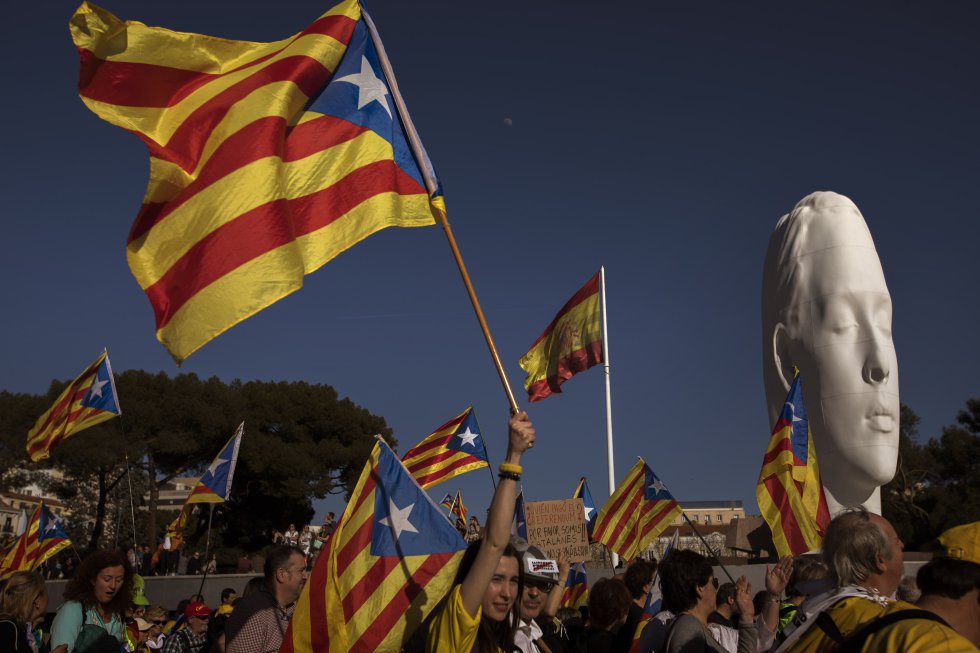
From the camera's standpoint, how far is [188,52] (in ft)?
14.9

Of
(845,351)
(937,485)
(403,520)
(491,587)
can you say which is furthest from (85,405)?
(937,485)

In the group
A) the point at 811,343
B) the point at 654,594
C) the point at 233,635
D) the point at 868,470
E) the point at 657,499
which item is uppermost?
the point at 811,343

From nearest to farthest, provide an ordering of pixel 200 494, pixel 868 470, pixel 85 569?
pixel 85 569
pixel 200 494
pixel 868 470

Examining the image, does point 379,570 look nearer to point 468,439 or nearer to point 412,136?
point 412,136

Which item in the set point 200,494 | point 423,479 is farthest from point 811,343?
point 200,494

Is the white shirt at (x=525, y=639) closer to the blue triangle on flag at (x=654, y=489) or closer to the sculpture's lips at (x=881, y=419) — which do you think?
the blue triangle on flag at (x=654, y=489)

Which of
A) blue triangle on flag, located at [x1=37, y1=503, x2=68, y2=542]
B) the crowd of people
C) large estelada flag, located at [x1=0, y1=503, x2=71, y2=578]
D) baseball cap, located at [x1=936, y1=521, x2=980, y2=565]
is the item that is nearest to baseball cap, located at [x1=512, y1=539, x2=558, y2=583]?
the crowd of people

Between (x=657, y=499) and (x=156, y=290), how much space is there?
24.4 feet

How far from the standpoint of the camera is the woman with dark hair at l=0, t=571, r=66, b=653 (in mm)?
4750

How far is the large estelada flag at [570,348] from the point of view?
13.8 m

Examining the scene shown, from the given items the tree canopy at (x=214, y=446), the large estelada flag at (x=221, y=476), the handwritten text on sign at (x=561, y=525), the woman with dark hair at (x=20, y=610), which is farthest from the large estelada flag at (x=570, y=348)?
the tree canopy at (x=214, y=446)

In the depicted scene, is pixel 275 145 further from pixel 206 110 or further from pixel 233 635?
pixel 233 635

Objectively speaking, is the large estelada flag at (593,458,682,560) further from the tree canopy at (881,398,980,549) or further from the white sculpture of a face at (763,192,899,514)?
the tree canopy at (881,398,980,549)

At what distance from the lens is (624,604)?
209 inches
